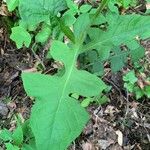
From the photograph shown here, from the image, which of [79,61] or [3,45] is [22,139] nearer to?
[79,61]

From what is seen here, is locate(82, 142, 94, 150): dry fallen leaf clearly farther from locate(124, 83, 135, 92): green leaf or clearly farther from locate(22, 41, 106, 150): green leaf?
locate(22, 41, 106, 150): green leaf

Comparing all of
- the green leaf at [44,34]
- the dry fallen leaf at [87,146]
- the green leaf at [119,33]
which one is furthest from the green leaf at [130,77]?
the green leaf at [119,33]

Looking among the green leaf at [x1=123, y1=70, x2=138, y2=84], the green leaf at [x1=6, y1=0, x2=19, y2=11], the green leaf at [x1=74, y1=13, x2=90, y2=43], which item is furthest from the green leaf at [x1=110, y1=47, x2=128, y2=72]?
the green leaf at [x1=6, y1=0, x2=19, y2=11]

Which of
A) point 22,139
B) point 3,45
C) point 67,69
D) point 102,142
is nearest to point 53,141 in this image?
point 67,69

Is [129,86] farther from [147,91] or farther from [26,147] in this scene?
[26,147]

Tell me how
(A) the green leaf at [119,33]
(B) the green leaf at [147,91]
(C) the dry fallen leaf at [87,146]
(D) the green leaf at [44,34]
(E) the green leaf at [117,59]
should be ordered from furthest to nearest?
(D) the green leaf at [44,34], (B) the green leaf at [147,91], (C) the dry fallen leaf at [87,146], (E) the green leaf at [117,59], (A) the green leaf at [119,33]

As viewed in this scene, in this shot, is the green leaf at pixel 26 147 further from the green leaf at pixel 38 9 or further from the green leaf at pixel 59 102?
the green leaf at pixel 38 9
